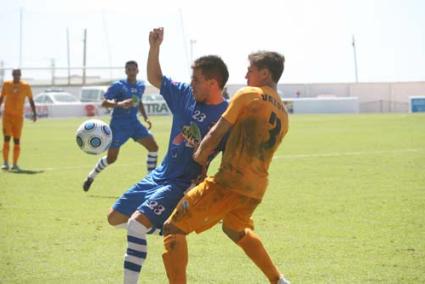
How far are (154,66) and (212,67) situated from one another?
2.15ft

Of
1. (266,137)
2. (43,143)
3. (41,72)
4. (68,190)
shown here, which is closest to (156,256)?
(266,137)

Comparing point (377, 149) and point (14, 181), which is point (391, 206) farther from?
point (377, 149)

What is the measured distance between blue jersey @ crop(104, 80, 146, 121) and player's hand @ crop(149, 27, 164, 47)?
25.9 feet

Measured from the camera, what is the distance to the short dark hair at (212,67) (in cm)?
676

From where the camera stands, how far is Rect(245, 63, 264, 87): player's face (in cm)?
645

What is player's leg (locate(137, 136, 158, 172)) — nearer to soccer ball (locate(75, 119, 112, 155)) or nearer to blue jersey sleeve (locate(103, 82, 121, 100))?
blue jersey sleeve (locate(103, 82, 121, 100))

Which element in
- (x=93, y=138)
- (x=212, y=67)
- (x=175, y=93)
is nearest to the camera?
(x=212, y=67)

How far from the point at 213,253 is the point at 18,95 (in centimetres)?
1165

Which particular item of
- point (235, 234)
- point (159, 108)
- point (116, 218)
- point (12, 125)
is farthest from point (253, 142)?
point (159, 108)

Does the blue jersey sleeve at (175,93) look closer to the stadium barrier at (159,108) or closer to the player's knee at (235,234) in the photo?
the player's knee at (235,234)

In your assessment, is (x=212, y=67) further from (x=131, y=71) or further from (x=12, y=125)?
(x=12, y=125)

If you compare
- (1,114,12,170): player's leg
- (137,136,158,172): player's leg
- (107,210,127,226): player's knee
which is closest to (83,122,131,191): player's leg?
(137,136,158,172): player's leg

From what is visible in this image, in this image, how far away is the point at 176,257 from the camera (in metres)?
6.44

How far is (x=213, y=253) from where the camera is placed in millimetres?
8773
